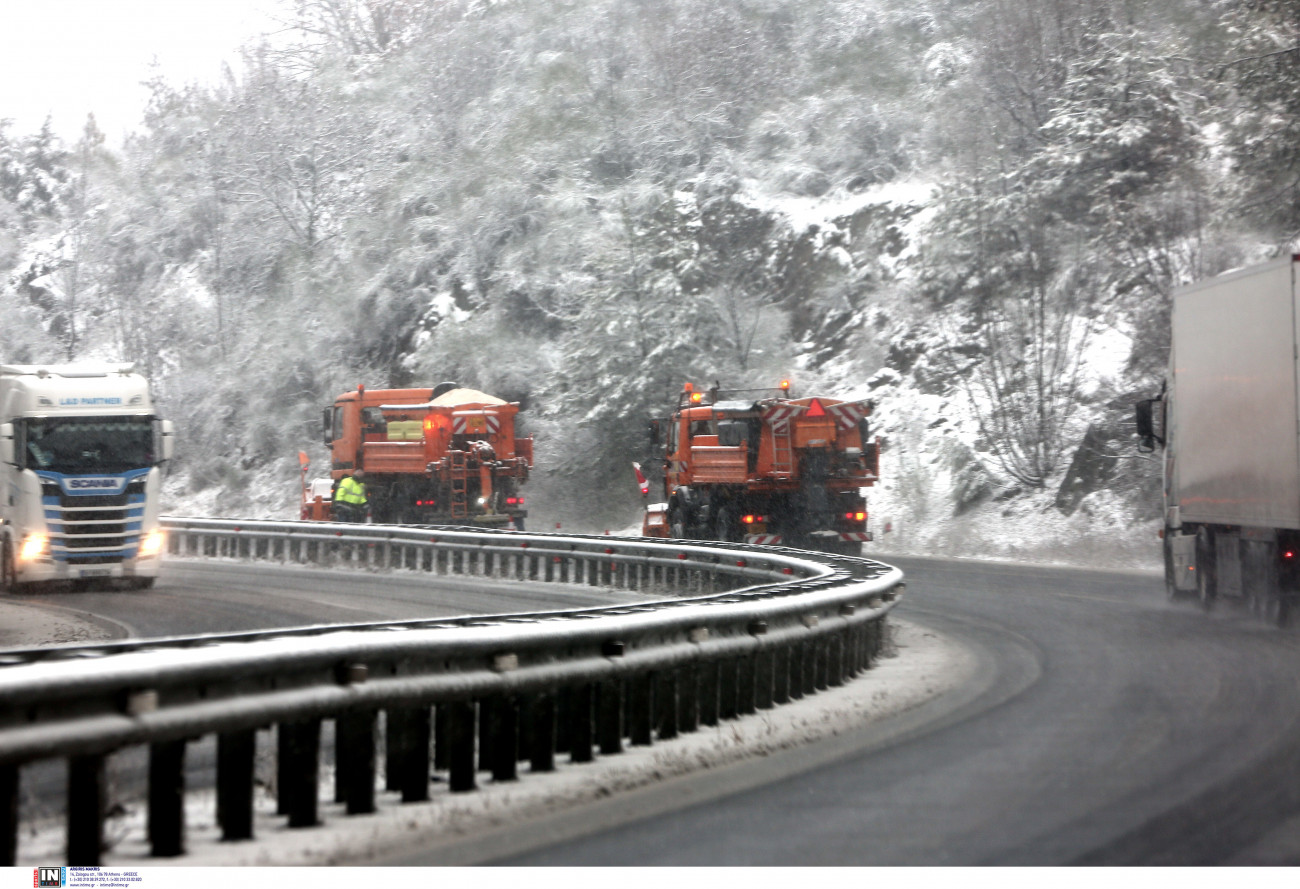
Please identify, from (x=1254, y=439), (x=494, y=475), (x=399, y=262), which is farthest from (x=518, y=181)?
(x=1254, y=439)

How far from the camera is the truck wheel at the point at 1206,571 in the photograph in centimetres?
1773

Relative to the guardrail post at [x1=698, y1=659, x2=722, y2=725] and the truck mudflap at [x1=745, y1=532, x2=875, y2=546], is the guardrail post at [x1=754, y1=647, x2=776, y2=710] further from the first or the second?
the truck mudflap at [x1=745, y1=532, x2=875, y2=546]

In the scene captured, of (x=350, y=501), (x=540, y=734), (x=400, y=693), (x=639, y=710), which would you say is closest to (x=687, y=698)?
(x=639, y=710)

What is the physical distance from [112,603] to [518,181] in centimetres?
3823

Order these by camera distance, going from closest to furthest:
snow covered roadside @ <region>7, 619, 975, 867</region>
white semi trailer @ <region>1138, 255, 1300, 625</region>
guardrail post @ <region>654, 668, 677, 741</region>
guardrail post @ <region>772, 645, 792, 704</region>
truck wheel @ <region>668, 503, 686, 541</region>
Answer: snow covered roadside @ <region>7, 619, 975, 867</region>, guardrail post @ <region>654, 668, 677, 741</region>, guardrail post @ <region>772, 645, 792, 704</region>, white semi trailer @ <region>1138, 255, 1300, 625</region>, truck wheel @ <region>668, 503, 686, 541</region>

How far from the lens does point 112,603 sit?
20.9m

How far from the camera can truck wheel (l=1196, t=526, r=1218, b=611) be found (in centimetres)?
1773

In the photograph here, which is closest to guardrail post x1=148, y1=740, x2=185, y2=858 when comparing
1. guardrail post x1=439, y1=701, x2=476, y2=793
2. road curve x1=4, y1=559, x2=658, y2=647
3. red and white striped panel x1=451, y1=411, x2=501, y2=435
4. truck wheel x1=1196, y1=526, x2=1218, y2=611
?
guardrail post x1=439, y1=701, x2=476, y2=793

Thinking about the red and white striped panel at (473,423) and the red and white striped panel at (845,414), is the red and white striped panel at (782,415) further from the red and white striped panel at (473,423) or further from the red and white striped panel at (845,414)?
the red and white striped panel at (473,423)

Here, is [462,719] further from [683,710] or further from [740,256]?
[740,256]

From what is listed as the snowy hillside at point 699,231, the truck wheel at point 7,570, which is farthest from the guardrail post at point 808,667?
the snowy hillside at point 699,231

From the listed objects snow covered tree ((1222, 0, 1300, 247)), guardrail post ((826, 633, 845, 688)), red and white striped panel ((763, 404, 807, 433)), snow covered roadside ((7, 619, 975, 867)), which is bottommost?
snow covered roadside ((7, 619, 975, 867))

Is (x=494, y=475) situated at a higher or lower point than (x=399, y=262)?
lower

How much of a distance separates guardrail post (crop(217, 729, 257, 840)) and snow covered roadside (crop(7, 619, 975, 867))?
0.07 meters
